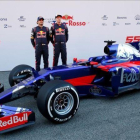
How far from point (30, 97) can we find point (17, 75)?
50 cm

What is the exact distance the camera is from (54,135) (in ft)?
9.73

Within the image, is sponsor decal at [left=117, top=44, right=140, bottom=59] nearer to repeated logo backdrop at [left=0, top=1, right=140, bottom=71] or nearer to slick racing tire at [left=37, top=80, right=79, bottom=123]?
slick racing tire at [left=37, top=80, right=79, bottom=123]

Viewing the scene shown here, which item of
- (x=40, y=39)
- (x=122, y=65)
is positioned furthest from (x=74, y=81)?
(x=40, y=39)

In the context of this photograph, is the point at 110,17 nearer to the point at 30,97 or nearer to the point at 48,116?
the point at 30,97

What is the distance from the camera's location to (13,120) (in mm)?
2908

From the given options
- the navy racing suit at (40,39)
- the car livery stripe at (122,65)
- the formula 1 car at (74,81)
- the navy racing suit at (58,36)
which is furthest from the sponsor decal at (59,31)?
the car livery stripe at (122,65)

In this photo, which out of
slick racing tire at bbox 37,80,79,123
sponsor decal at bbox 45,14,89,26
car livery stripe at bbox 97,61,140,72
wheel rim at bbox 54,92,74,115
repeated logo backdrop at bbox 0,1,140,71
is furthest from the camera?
sponsor decal at bbox 45,14,89,26

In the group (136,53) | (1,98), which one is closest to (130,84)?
(136,53)

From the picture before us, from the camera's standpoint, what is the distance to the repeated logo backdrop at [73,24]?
689cm

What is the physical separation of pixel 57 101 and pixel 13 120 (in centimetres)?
69

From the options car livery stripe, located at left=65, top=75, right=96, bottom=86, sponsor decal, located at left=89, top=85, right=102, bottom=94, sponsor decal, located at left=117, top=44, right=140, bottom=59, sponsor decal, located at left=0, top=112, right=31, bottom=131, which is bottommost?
sponsor decal, located at left=0, top=112, right=31, bottom=131

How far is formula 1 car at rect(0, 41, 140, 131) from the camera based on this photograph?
3.19m

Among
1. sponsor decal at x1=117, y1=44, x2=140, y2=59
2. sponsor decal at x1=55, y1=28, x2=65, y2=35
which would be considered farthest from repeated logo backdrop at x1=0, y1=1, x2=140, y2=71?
sponsor decal at x1=117, y1=44, x2=140, y2=59

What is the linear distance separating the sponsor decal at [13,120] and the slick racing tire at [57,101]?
25 centimetres
